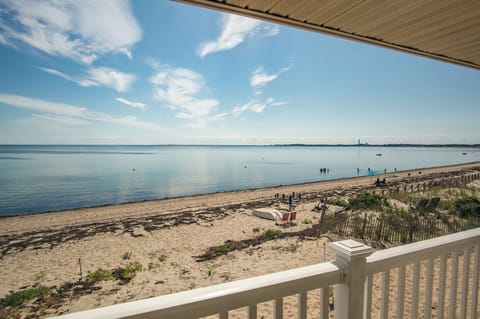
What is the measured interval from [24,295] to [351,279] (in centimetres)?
798

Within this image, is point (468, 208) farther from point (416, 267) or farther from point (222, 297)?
point (222, 297)

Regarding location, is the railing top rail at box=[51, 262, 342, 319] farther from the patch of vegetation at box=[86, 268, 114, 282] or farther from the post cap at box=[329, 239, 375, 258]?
the patch of vegetation at box=[86, 268, 114, 282]

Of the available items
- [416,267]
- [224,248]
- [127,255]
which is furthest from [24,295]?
[416,267]

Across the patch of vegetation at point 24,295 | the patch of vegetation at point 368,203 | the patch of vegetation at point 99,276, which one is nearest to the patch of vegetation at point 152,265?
the patch of vegetation at point 99,276

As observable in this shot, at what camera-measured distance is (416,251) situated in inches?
63.9

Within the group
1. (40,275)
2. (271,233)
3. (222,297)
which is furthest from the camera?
(271,233)

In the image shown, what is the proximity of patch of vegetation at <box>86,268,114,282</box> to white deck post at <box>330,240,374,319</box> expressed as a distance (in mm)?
7164

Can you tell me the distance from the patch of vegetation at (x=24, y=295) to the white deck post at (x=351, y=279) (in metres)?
7.61

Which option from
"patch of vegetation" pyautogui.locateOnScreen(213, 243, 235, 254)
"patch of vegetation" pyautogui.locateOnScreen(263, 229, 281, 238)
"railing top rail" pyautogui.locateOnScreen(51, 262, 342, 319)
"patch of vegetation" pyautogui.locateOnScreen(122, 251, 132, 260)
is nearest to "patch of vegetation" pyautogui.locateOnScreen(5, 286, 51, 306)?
"patch of vegetation" pyautogui.locateOnScreen(122, 251, 132, 260)

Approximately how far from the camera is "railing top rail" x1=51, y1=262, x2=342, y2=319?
0.97 metres

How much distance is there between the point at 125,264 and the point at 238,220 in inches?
247

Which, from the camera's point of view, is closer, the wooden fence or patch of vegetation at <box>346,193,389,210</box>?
the wooden fence

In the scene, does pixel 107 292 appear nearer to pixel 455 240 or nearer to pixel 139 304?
pixel 139 304

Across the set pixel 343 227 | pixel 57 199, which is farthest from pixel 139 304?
pixel 57 199
